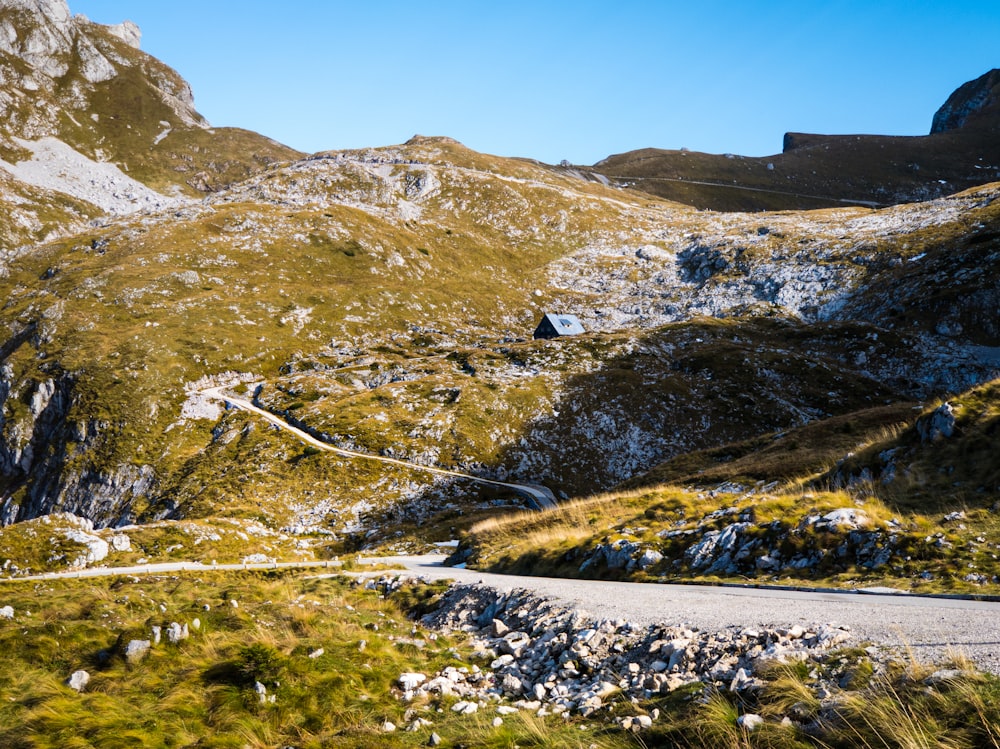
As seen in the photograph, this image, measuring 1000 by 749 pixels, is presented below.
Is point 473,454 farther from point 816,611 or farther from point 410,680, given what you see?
point 816,611

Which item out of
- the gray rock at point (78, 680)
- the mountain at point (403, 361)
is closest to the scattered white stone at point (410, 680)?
the gray rock at point (78, 680)

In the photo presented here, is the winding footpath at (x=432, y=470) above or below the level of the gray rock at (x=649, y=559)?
below

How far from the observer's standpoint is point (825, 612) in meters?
11.0

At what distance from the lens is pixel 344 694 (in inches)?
411

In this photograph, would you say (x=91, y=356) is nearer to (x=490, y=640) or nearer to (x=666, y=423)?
(x=666, y=423)

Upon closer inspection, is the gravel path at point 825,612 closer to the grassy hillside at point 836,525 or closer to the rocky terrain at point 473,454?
the rocky terrain at point 473,454

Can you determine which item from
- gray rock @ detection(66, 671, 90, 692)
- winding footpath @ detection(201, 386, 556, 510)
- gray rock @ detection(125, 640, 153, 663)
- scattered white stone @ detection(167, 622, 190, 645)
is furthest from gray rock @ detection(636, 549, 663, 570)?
winding footpath @ detection(201, 386, 556, 510)

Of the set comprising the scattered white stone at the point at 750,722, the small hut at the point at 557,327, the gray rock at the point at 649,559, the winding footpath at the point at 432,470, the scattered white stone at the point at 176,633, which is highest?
the small hut at the point at 557,327

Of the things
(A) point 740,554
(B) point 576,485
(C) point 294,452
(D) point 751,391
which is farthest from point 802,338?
(A) point 740,554

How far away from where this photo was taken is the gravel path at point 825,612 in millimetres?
8164

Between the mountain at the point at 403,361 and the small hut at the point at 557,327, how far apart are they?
7.45 metres

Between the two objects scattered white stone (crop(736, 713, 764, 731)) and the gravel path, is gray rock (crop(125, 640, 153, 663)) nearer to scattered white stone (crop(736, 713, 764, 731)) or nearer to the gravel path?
the gravel path

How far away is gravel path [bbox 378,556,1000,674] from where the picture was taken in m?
8.16

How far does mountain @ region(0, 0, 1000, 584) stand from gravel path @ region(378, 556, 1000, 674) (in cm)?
2032
